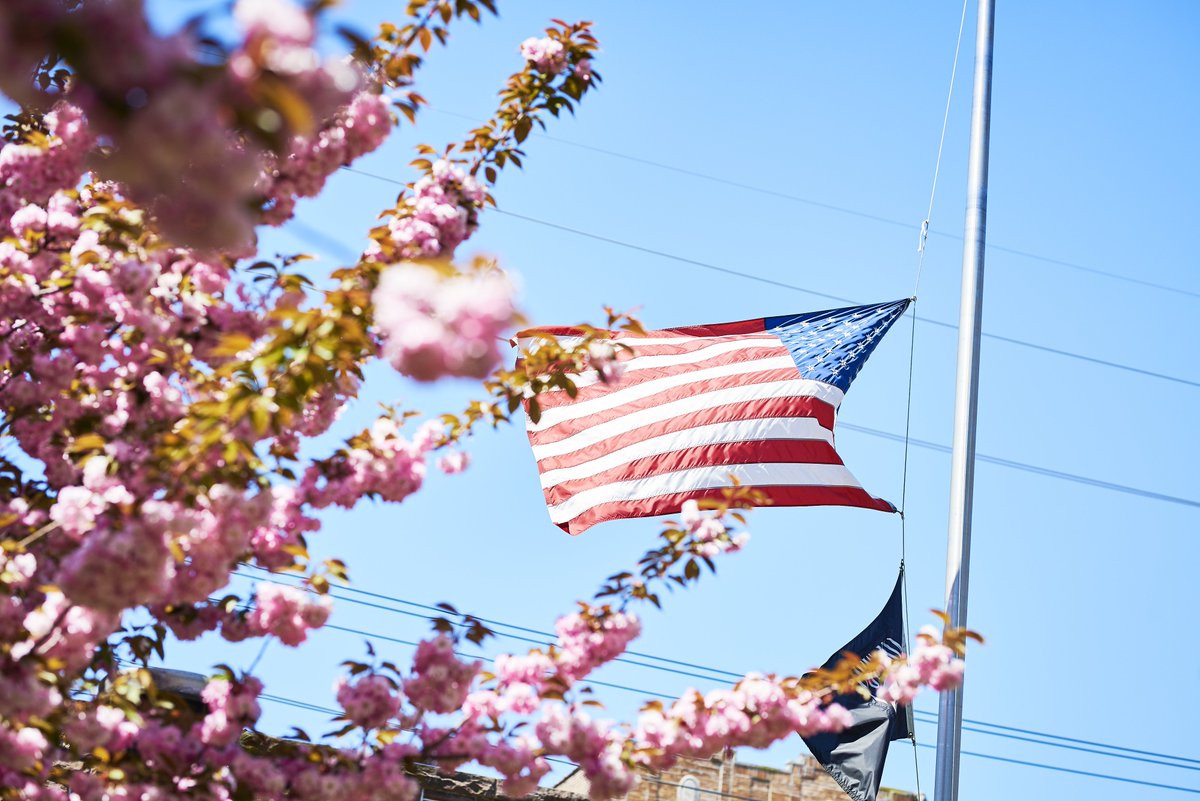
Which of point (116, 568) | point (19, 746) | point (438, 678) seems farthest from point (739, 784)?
point (116, 568)

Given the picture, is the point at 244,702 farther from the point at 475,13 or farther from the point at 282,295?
the point at 475,13

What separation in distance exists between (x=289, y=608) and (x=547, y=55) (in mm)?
2723

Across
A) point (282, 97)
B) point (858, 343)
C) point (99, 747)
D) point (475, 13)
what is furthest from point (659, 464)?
point (282, 97)

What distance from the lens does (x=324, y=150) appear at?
410 cm

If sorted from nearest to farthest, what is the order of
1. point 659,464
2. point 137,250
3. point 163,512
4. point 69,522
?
point 163,512 → point 69,522 → point 137,250 → point 659,464

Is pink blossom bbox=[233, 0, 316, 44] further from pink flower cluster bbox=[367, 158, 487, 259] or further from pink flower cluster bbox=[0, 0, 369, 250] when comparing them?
pink flower cluster bbox=[367, 158, 487, 259]

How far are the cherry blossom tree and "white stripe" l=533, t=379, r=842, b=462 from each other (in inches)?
103

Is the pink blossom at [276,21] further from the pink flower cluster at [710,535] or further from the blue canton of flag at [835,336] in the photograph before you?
the blue canton of flag at [835,336]

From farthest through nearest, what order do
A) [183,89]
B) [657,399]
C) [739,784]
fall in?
[739,784] → [657,399] → [183,89]

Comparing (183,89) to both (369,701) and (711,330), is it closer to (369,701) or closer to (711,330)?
(369,701)

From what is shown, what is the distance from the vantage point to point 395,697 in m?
4.26

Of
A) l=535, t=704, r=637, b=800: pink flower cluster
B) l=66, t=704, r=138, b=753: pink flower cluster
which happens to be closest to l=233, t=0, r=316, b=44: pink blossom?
l=66, t=704, r=138, b=753: pink flower cluster

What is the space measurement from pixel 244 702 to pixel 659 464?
151 inches

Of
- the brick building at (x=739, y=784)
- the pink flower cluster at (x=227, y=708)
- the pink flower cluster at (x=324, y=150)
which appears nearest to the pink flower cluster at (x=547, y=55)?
the pink flower cluster at (x=324, y=150)
